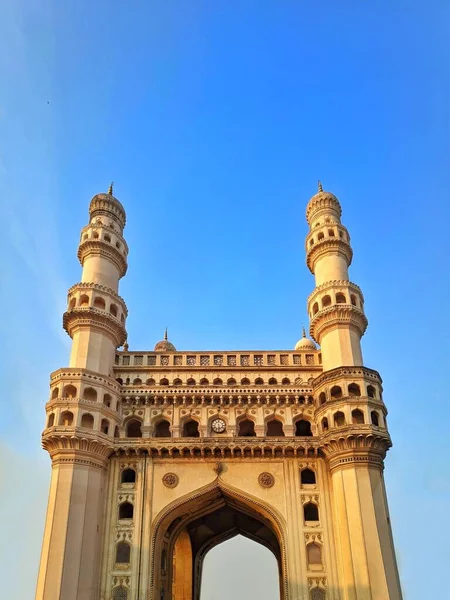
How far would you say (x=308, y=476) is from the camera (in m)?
30.1

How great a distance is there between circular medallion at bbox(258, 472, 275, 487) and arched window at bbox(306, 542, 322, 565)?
3.15m

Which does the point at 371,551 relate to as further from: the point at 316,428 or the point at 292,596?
the point at 316,428

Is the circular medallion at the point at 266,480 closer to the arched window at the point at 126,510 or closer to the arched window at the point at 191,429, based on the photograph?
the arched window at the point at 191,429

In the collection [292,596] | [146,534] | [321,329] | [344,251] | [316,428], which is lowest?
[292,596]

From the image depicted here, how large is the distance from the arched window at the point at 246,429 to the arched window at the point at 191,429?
218cm

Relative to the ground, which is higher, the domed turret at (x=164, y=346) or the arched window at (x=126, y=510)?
the domed turret at (x=164, y=346)

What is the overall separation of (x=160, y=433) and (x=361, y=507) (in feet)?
34.8

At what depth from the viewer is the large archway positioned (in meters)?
28.8

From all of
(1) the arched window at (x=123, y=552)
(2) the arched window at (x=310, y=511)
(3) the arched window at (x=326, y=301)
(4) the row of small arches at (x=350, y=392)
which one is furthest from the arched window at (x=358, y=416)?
(1) the arched window at (x=123, y=552)

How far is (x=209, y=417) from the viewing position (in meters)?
31.3

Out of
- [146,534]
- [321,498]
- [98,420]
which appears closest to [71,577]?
[146,534]

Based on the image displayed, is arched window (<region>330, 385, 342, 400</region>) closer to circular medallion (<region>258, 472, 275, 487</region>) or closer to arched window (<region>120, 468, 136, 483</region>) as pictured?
circular medallion (<region>258, 472, 275, 487</region>)

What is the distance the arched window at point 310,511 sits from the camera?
28.8 meters

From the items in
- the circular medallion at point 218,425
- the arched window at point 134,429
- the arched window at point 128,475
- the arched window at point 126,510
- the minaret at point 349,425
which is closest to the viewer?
the minaret at point 349,425
